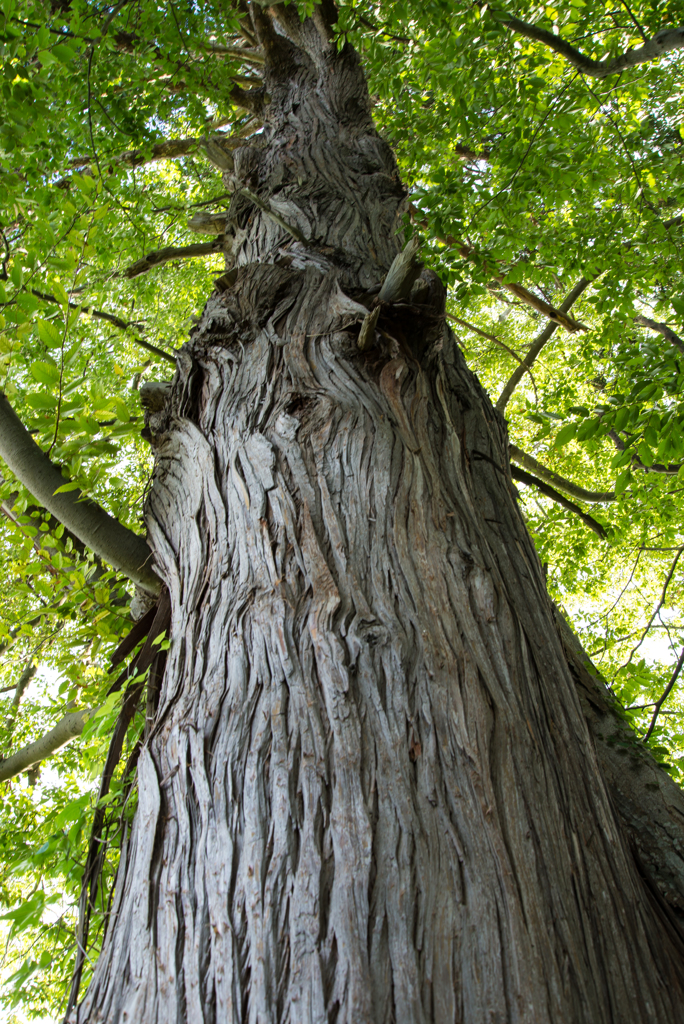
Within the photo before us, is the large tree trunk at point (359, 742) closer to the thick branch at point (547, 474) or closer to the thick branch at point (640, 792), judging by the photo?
the thick branch at point (640, 792)

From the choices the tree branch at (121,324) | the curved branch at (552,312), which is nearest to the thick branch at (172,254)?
the tree branch at (121,324)

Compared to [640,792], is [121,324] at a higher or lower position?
higher

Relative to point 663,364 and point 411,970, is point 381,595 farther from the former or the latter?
point 663,364

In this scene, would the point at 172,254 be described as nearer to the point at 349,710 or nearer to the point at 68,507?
the point at 68,507

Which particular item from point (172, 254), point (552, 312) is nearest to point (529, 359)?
point (552, 312)

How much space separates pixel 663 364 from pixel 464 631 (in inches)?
59.1

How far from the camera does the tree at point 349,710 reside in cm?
111

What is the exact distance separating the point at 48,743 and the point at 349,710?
9.51ft

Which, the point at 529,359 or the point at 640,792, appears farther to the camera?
the point at 529,359

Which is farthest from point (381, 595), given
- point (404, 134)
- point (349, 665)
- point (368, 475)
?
point (404, 134)

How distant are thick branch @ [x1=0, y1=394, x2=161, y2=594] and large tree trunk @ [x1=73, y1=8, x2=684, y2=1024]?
169 mm

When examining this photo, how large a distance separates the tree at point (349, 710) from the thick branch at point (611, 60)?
1.71 metres

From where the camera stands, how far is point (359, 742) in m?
1.33

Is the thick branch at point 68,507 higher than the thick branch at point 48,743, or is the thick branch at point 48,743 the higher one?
the thick branch at point 68,507
